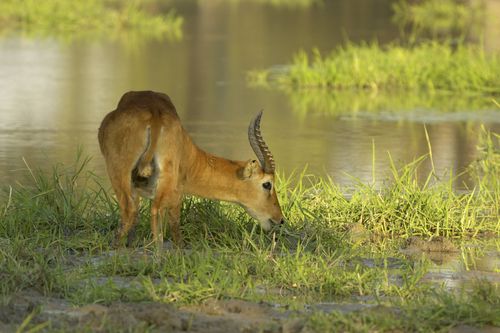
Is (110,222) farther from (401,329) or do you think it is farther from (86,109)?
(86,109)

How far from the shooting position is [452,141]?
15.4 meters

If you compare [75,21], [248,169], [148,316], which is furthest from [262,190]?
[75,21]

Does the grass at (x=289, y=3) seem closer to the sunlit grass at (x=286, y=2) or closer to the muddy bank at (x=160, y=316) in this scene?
the sunlit grass at (x=286, y=2)

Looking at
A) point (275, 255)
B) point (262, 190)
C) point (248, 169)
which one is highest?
point (248, 169)

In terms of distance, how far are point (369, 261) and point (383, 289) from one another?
1.11 meters

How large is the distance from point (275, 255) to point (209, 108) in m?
9.84

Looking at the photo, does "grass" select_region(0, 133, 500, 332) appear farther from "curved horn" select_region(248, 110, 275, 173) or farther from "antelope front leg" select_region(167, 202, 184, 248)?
"curved horn" select_region(248, 110, 275, 173)

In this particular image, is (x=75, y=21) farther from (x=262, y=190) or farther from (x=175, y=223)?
(x=175, y=223)

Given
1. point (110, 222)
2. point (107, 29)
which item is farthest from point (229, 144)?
point (107, 29)

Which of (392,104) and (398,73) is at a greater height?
(398,73)

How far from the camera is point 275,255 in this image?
8.48 metres

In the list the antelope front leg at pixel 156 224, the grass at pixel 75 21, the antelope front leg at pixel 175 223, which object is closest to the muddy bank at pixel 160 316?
the antelope front leg at pixel 156 224

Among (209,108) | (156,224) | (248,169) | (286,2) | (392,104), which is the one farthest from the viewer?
(286,2)

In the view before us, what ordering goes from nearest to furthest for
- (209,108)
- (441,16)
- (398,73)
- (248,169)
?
(248,169) < (209,108) < (398,73) < (441,16)
